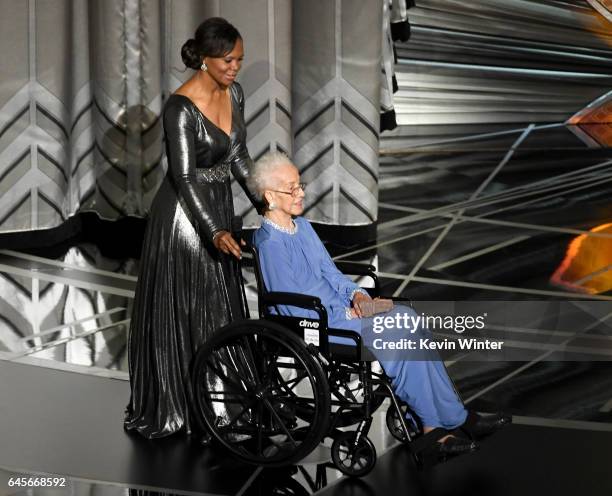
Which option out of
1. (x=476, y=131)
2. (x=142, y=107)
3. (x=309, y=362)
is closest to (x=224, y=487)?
(x=309, y=362)

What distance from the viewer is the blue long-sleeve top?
3238 mm

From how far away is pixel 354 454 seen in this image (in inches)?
124

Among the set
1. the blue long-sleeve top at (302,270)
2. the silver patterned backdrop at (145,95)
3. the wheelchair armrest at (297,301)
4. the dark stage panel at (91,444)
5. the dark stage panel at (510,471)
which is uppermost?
the silver patterned backdrop at (145,95)

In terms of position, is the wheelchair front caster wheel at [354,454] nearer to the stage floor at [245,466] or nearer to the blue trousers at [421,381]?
the stage floor at [245,466]

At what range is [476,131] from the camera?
8414mm

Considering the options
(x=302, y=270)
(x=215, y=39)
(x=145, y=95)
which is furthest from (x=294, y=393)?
(x=145, y=95)

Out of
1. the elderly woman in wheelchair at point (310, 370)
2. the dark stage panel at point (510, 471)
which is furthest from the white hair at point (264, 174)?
the dark stage panel at point (510, 471)

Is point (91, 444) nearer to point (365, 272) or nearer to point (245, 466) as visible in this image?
point (245, 466)

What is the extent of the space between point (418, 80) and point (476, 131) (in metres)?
0.56

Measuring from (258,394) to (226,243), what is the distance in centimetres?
42

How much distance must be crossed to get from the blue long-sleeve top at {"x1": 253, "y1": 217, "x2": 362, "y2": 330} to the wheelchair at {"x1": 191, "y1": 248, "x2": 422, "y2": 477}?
4 cm

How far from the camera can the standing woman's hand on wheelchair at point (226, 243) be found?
3.17 meters

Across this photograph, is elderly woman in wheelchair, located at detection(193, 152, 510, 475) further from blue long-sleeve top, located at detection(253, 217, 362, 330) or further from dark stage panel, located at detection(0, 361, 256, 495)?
dark stage panel, located at detection(0, 361, 256, 495)

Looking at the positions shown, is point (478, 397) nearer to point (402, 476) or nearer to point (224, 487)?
point (402, 476)
